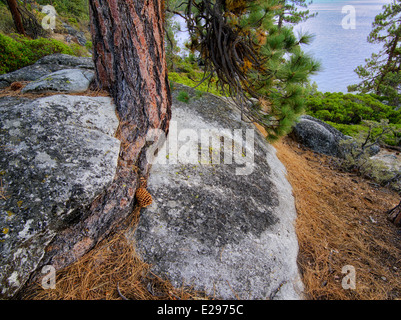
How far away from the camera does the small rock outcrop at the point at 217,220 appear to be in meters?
1.68

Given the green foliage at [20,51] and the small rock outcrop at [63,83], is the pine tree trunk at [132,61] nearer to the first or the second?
the small rock outcrop at [63,83]

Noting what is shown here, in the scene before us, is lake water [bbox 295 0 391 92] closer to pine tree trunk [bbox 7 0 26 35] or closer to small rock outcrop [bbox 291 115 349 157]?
small rock outcrop [bbox 291 115 349 157]

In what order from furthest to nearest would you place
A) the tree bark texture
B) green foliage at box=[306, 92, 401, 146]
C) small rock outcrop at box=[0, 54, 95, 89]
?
green foliage at box=[306, 92, 401, 146] < small rock outcrop at box=[0, 54, 95, 89] < the tree bark texture

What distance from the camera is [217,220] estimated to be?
2014mm

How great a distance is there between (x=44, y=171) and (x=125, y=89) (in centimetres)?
105

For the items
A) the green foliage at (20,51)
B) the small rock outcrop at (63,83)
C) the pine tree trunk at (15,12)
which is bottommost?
the small rock outcrop at (63,83)

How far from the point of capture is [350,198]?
3.41m

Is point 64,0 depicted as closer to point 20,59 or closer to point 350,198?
point 20,59

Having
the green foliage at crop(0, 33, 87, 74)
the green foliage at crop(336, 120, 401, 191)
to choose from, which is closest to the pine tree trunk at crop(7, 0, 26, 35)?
the green foliage at crop(0, 33, 87, 74)

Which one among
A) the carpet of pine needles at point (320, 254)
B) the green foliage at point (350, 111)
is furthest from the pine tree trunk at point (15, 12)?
the green foliage at point (350, 111)

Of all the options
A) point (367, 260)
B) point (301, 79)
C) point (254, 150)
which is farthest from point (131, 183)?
point (367, 260)

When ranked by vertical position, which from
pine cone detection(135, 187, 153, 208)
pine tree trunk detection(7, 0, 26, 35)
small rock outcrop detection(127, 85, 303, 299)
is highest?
pine tree trunk detection(7, 0, 26, 35)

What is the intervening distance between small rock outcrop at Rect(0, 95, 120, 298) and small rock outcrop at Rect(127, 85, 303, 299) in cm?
58

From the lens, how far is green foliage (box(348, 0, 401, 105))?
9.84m
